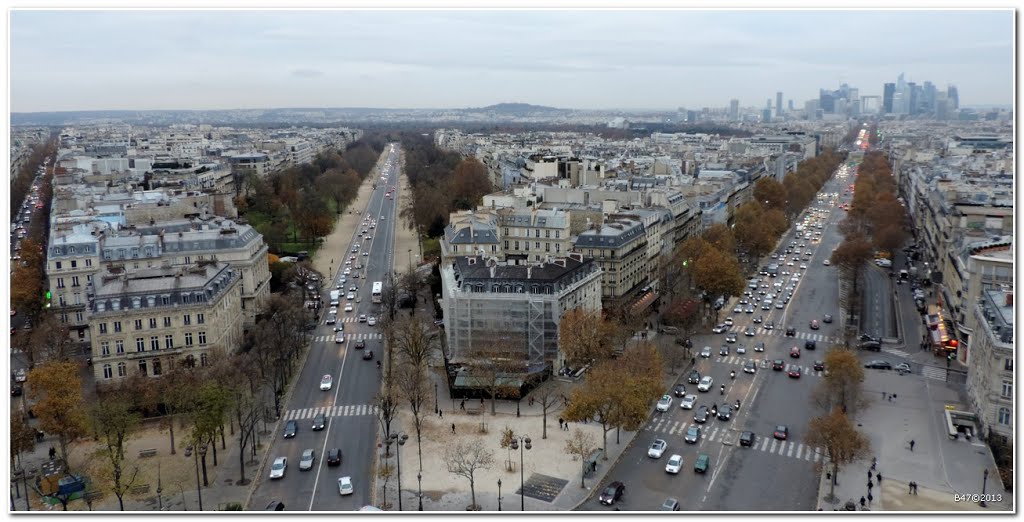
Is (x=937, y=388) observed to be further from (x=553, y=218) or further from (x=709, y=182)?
(x=709, y=182)

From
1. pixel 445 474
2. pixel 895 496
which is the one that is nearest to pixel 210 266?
pixel 445 474

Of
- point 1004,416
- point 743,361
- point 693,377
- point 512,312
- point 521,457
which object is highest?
point 512,312

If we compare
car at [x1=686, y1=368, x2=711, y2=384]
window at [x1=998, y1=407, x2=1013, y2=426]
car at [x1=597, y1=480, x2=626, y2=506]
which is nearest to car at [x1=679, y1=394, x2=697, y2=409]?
car at [x1=686, y1=368, x2=711, y2=384]

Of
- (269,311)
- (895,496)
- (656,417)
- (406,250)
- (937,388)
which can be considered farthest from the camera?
(406,250)

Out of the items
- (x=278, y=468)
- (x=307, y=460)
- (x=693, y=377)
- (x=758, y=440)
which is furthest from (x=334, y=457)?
(x=693, y=377)

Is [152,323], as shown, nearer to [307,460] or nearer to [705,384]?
[307,460]

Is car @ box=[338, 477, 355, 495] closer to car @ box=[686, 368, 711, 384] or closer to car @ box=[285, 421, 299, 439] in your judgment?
car @ box=[285, 421, 299, 439]

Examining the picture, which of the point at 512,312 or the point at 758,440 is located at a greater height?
the point at 512,312
